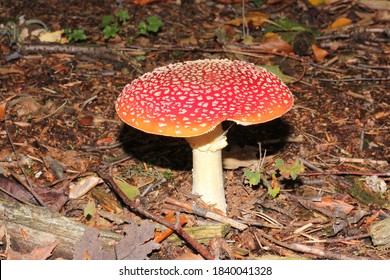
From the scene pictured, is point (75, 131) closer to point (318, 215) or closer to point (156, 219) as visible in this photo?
point (156, 219)

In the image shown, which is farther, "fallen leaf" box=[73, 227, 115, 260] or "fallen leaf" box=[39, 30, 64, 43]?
"fallen leaf" box=[39, 30, 64, 43]

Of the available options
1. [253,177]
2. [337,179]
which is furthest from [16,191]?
[337,179]

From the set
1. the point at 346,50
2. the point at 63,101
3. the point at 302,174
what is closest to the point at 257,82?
the point at 302,174

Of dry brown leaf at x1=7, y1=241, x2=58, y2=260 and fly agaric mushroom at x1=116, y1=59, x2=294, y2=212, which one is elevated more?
fly agaric mushroom at x1=116, y1=59, x2=294, y2=212

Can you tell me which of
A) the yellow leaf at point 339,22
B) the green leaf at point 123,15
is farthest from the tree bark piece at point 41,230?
the yellow leaf at point 339,22

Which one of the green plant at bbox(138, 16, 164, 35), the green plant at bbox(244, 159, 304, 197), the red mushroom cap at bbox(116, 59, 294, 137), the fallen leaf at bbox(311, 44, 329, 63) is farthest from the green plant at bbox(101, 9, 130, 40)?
the green plant at bbox(244, 159, 304, 197)

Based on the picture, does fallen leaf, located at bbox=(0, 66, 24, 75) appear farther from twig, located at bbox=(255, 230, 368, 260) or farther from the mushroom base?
twig, located at bbox=(255, 230, 368, 260)

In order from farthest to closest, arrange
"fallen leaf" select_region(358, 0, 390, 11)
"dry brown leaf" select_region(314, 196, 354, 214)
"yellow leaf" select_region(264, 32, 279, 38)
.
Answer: "fallen leaf" select_region(358, 0, 390, 11), "yellow leaf" select_region(264, 32, 279, 38), "dry brown leaf" select_region(314, 196, 354, 214)

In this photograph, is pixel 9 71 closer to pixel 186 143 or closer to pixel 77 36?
pixel 77 36

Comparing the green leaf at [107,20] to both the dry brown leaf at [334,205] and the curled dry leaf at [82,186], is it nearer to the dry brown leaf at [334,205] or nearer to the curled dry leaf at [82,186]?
the curled dry leaf at [82,186]
